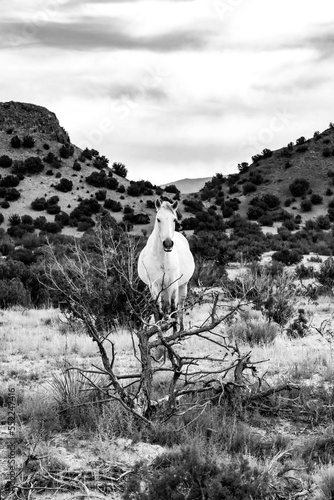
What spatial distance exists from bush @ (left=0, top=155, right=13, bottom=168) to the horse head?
53.2 m

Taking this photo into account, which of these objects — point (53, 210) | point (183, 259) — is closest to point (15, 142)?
point (53, 210)

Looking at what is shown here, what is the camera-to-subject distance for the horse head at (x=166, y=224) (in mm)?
8883

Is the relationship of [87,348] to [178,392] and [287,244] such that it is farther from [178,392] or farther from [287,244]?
[287,244]

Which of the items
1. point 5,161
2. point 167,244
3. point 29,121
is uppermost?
point 29,121

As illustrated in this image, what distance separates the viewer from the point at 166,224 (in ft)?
29.9

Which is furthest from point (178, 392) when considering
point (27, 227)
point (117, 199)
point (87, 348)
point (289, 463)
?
point (117, 199)

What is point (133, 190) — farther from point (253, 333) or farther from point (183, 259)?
point (253, 333)

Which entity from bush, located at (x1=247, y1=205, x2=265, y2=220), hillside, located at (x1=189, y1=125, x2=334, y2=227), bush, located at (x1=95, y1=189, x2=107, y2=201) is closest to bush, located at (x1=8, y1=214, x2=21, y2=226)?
bush, located at (x1=95, y1=189, x2=107, y2=201)

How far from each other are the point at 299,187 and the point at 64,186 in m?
24.1

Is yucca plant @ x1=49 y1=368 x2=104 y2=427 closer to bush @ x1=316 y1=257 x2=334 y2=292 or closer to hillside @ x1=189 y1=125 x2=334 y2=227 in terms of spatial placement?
bush @ x1=316 y1=257 x2=334 y2=292

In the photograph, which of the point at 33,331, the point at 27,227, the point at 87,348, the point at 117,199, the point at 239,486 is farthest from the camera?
the point at 117,199

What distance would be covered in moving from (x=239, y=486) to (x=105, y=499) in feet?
3.21

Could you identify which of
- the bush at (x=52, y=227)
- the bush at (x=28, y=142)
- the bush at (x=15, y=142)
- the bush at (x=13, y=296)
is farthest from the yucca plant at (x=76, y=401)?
the bush at (x=28, y=142)

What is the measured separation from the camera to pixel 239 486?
3.65 m
